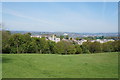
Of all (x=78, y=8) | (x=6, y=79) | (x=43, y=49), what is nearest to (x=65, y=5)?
(x=78, y=8)

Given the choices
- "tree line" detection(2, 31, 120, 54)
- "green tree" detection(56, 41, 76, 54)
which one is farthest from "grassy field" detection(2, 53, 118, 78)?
"green tree" detection(56, 41, 76, 54)

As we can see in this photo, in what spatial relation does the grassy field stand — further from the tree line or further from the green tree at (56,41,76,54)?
the green tree at (56,41,76,54)

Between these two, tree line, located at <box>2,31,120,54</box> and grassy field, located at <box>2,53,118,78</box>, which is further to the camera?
tree line, located at <box>2,31,120,54</box>

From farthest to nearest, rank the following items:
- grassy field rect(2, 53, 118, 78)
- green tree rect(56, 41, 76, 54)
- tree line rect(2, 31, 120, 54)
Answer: green tree rect(56, 41, 76, 54) → tree line rect(2, 31, 120, 54) → grassy field rect(2, 53, 118, 78)

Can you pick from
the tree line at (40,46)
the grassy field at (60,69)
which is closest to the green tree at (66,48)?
the tree line at (40,46)

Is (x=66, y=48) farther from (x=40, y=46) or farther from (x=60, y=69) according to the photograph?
(x=60, y=69)

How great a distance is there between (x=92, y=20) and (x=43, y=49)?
355cm

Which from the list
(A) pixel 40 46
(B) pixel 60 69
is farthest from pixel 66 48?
(B) pixel 60 69

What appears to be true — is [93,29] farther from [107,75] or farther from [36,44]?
[36,44]

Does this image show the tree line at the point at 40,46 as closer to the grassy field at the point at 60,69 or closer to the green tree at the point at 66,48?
the green tree at the point at 66,48

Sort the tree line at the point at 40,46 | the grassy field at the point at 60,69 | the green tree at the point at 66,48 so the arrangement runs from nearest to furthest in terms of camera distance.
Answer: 1. the grassy field at the point at 60,69
2. the tree line at the point at 40,46
3. the green tree at the point at 66,48

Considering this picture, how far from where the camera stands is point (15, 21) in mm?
3059

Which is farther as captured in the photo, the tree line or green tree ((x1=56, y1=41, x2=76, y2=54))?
green tree ((x1=56, y1=41, x2=76, y2=54))

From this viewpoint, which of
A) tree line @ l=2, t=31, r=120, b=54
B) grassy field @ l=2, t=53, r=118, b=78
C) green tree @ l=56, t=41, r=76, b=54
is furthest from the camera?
green tree @ l=56, t=41, r=76, b=54
